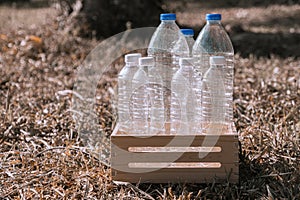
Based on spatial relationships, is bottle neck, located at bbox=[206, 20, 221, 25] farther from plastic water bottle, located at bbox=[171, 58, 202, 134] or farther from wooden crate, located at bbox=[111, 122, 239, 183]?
wooden crate, located at bbox=[111, 122, 239, 183]

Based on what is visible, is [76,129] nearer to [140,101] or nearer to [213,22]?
[140,101]

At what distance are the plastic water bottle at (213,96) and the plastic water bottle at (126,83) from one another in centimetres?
38


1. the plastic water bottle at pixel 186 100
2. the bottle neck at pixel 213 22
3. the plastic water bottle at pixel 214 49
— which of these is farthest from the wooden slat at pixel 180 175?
the bottle neck at pixel 213 22

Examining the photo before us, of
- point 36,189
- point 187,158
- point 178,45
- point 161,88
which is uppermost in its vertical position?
point 178,45

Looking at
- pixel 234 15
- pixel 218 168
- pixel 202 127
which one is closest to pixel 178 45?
pixel 202 127

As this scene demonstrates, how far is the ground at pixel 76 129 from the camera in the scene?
2.69 meters

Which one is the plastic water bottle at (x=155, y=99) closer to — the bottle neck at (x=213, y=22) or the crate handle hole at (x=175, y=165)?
the crate handle hole at (x=175, y=165)

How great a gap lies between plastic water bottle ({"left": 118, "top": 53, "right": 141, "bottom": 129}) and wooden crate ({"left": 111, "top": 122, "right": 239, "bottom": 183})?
18cm

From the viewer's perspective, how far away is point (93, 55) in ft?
19.0

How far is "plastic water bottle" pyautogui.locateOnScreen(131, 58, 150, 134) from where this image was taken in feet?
8.95

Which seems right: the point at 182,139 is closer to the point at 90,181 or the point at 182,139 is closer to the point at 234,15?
the point at 90,181

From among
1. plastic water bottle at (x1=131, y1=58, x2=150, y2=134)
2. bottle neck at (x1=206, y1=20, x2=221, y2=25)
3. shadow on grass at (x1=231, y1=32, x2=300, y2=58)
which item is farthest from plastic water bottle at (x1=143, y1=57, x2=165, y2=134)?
shadow on grass at (x1=231, y1=32, x2=300, y2=58)

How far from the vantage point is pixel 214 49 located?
294 centimetres

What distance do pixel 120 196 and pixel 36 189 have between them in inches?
19.0
